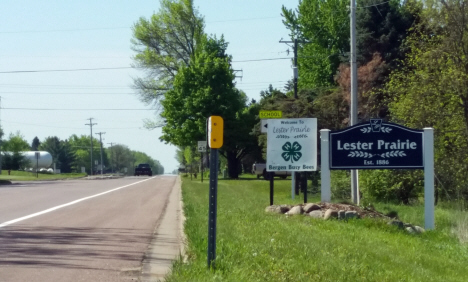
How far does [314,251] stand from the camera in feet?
37.8

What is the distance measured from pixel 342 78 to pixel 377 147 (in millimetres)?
24690

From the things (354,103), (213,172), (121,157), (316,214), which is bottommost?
(316,214)

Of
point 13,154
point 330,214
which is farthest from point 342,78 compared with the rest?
point 13,154

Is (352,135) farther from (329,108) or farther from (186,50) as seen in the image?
(186,50)

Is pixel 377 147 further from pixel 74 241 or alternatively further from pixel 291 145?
pixel 74 241

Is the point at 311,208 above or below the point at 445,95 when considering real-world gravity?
below

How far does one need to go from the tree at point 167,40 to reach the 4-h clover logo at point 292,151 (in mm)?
43217

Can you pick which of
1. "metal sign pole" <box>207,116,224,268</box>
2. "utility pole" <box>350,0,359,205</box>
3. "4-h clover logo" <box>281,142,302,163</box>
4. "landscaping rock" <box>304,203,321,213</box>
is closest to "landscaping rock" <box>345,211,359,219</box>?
"landscaping rock" <box>304,203,321,213</box>

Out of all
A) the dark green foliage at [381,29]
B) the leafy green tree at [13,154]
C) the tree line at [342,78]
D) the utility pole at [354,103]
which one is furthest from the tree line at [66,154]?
the utility pole at [354,103]

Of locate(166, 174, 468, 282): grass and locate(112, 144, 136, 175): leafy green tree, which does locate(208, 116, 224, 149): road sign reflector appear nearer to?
locate(166, 174, 468, 282): grass

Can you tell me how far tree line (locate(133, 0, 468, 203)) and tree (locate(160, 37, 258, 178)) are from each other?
0.28ft

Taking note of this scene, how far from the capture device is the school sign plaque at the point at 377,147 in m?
18.7

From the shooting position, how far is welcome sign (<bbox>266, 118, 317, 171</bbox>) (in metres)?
20.5

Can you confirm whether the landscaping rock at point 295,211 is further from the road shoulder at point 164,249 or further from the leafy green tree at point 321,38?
the leafy green tree at point 321,38
